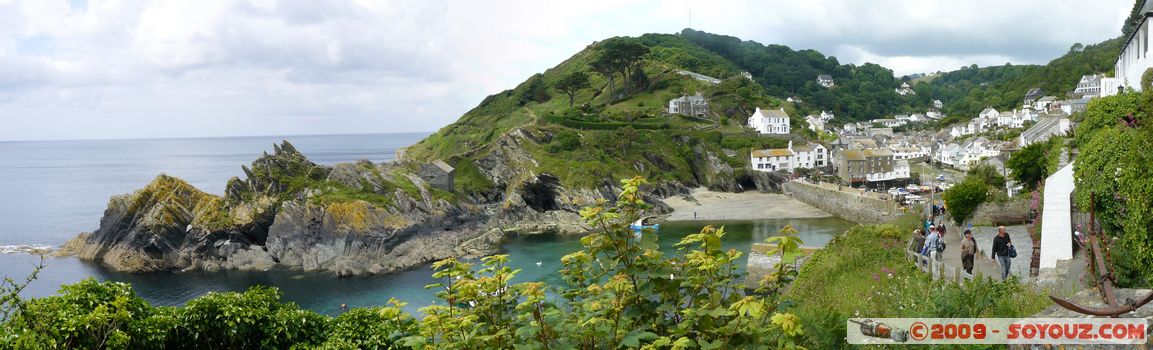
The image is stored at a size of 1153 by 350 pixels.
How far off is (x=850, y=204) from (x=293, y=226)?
39.5 m

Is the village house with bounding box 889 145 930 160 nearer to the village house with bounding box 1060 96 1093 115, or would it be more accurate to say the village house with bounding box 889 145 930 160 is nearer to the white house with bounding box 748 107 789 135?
the village house with bounding box 1060 96 1093 115

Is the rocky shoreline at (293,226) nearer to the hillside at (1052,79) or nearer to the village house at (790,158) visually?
the village house at (790,158)

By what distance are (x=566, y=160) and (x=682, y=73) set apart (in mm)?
49074

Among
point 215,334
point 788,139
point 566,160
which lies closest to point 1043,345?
point 215,334

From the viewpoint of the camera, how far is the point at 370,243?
38781mm

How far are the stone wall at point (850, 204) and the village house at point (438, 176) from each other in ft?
101

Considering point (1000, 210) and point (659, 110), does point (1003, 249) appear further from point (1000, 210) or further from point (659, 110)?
point (659, 110)

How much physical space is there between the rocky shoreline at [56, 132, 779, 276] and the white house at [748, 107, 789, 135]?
46.1 metres

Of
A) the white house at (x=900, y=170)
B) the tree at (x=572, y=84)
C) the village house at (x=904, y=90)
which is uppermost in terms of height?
the village house at (x=904, y=90)

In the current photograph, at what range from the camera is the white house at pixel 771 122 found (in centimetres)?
8612

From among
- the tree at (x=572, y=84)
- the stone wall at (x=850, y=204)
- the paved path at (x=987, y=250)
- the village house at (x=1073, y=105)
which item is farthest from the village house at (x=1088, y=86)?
the paved path at (x=987, y=250)

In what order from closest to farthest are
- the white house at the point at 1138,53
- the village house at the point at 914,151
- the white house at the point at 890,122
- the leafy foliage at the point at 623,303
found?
the leafy foliage at the point at 623,303 → the white house at the point at 1138,53 → the village house at the point at 914,151 → the white house at the point at 890,122

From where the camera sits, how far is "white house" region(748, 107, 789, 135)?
3391 inches

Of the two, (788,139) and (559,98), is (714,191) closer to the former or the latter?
(788,139)
